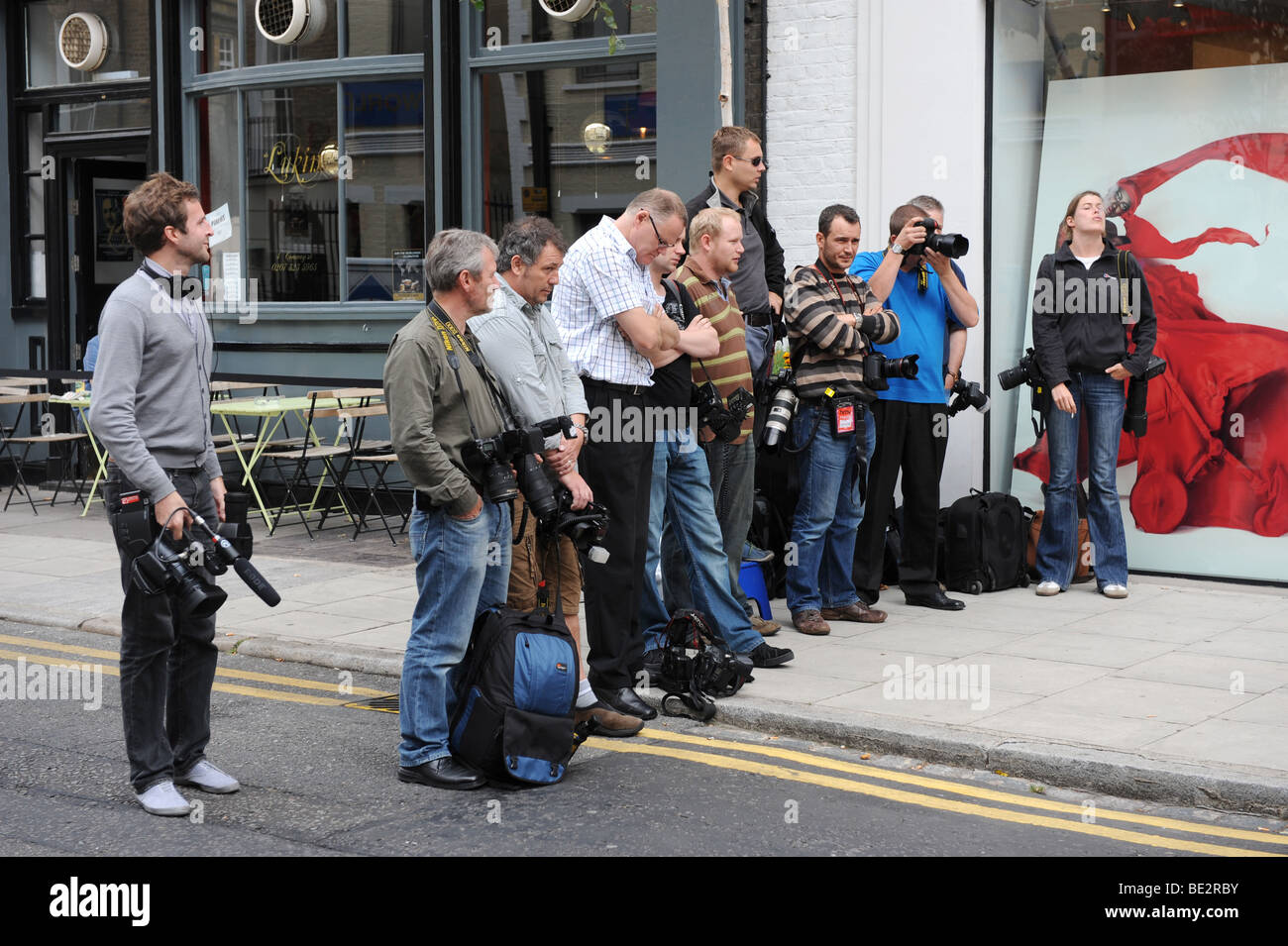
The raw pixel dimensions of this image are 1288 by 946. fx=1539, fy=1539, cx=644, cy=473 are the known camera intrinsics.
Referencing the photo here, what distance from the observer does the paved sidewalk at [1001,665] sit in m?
5.89

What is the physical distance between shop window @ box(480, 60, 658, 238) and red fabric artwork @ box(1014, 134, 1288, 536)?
3520 millimetres

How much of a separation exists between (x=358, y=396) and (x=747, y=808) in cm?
710

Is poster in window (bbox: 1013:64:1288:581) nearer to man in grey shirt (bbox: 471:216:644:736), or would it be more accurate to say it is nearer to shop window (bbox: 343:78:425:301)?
man in grey shirt (bbox: 471:216:644:736)

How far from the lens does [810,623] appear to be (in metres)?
8.14

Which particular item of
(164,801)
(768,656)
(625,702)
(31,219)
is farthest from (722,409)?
(31,219)

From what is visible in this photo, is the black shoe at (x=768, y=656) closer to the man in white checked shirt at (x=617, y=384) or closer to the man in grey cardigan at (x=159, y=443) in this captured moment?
the man in white checked shirt at (x=617, y=384)

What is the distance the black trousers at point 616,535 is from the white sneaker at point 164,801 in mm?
1891

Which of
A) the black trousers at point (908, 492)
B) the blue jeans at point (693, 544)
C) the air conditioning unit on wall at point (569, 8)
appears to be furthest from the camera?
the air conditioning unit on wall at point (569, 8)

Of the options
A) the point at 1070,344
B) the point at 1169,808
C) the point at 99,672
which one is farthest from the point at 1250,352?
the point at 99,672

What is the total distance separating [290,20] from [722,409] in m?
7.28

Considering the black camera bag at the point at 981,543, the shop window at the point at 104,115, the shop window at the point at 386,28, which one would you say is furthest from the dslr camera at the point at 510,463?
the shop window at the point at 104,115

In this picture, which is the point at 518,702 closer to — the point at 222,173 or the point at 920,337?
the point at 920,337

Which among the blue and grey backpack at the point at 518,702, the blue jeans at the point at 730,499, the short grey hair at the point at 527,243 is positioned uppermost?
the short grey hair at the point at 527,243

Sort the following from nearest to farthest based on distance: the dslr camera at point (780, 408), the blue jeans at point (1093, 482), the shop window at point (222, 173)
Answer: the dslr camera at point (780, 408), the blue jeans at point (1093, 482), the shop window at point (222, 173)
